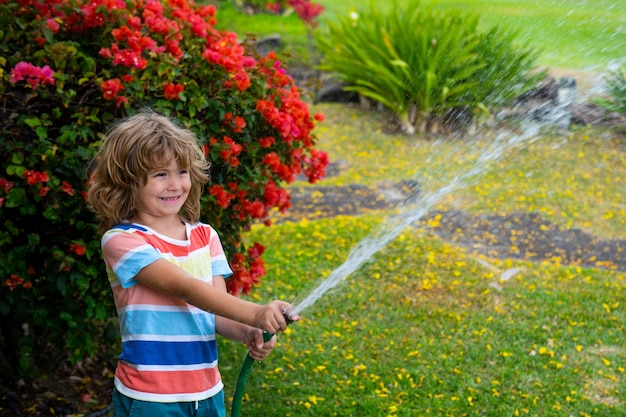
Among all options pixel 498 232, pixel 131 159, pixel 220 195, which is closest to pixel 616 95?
pixel 498 232

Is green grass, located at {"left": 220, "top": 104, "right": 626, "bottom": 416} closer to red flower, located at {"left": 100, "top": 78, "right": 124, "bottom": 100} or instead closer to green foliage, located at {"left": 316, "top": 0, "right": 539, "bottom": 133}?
red flower, located at {"left": 100, "top": 78, "right": 124, "bottom": 100}

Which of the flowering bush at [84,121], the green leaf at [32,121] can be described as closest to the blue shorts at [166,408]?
the flowering bush at [84,121]

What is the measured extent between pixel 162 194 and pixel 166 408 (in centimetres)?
57

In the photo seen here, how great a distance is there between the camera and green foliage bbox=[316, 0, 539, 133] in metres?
9.21

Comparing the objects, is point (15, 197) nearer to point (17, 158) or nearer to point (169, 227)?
point (17, 158)

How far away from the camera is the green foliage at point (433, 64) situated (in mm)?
9211

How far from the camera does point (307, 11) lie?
13391 mm

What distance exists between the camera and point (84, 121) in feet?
10.4

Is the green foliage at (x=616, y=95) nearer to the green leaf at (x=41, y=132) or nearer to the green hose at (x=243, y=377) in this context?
the green leaf at (x=41, y=132)

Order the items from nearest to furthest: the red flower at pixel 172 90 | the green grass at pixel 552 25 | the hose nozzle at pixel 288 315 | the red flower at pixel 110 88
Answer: the hose nozzle at pixel 288 315 < the red flower at pixel 110 88 < the red flower at pixel 172 90 < the green grass at pixel 552 25

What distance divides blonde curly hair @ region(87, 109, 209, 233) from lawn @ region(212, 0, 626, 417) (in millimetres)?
1809

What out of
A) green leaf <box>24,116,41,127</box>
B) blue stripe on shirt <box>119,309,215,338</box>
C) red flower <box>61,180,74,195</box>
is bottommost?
blue stripe on shirt <box>119,309,215,338</box>

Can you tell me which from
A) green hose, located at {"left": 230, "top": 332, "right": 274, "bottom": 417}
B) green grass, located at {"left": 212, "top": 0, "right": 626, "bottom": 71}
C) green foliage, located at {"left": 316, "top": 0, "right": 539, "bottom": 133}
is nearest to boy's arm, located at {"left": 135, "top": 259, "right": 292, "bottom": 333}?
green hose, located at {"left": 230, "top": 332, "right": 274, "bottom": 417}

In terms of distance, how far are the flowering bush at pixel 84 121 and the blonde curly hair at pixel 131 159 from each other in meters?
0.93
